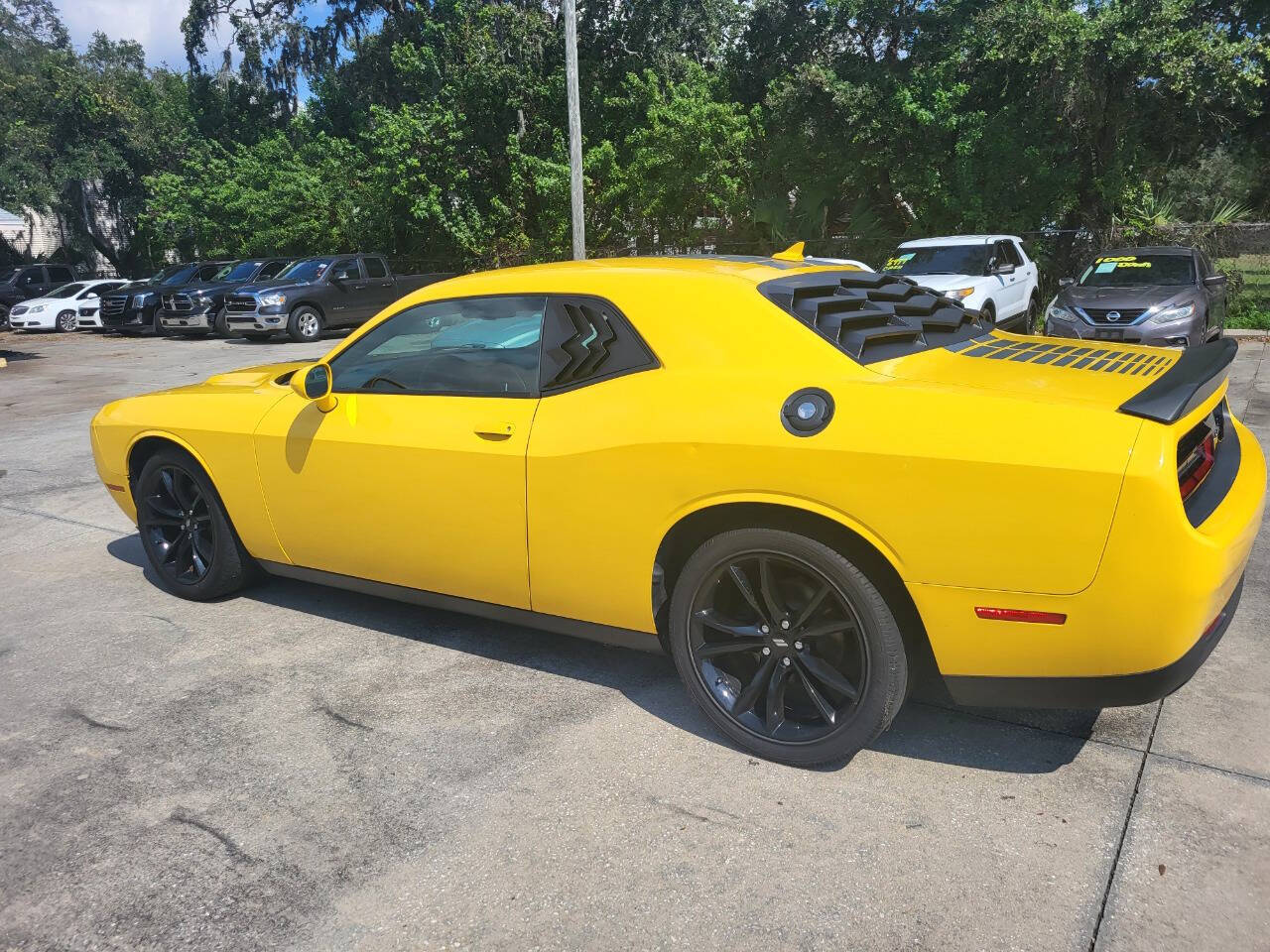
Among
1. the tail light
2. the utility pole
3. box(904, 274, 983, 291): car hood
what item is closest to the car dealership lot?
the tail light

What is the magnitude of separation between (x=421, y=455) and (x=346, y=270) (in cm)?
1820

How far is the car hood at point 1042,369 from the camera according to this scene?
9.09ft

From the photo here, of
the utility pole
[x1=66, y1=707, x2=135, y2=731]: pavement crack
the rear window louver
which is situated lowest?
[x1=66, y1=707, x2=135, y2=731]: pavement crack

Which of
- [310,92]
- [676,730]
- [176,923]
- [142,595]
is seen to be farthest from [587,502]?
[310,92]

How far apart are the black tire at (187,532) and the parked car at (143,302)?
19303 mm

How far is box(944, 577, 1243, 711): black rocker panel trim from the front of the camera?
2578 millimetres

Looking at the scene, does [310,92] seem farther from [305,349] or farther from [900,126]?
[900,126]

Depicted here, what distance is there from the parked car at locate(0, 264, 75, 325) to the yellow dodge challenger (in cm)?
2768

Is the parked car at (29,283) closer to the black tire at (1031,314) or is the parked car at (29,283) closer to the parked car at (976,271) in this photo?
the parked car at (976,271)

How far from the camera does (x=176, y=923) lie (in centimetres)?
242

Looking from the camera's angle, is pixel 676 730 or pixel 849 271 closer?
pixel 676 730

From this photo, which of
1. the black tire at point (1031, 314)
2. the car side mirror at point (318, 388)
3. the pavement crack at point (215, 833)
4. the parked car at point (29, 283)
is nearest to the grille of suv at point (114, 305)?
the parked car at point (29, 283)

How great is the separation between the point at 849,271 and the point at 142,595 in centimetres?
386

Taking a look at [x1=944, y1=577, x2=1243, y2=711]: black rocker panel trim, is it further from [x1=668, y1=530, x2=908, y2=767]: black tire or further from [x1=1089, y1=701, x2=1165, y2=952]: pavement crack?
[x1=1089, y1=701, x2=1165, y2=952]: pavement crack
